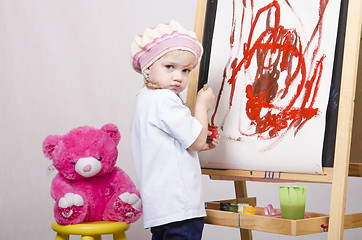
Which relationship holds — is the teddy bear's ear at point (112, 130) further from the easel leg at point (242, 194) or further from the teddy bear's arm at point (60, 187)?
the easel leg at point (242, 194)

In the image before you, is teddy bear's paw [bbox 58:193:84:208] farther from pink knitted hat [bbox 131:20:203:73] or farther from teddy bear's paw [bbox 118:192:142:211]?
pink knitted hat [bbox 131:20:203:73]

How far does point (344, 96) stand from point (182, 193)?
54 cm

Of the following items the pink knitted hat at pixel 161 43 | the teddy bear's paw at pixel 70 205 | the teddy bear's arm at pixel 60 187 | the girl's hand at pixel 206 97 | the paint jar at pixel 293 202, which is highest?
the pink knitted hat at pixel 161 43

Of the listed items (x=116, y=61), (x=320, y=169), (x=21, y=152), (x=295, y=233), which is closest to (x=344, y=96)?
(x=320, y=169)

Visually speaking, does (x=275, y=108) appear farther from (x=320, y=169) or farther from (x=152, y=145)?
(x=152, y=145)

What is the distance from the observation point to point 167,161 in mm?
1581

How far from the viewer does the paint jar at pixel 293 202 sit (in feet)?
5.07

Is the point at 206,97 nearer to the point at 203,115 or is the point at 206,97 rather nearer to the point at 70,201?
the point at 203,115

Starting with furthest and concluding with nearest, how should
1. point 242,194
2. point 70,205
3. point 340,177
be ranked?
1. point 242,194
2. point 70,205
3. point 340,177

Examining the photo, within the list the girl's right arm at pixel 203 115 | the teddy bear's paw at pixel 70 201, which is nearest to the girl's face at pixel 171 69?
the girl's right arm at pixel 203 115

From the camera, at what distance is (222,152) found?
5.80ft

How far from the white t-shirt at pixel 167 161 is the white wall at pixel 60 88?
1248 millimetres

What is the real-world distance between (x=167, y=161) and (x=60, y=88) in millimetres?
1405

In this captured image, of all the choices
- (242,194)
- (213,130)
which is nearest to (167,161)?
(213,130)
